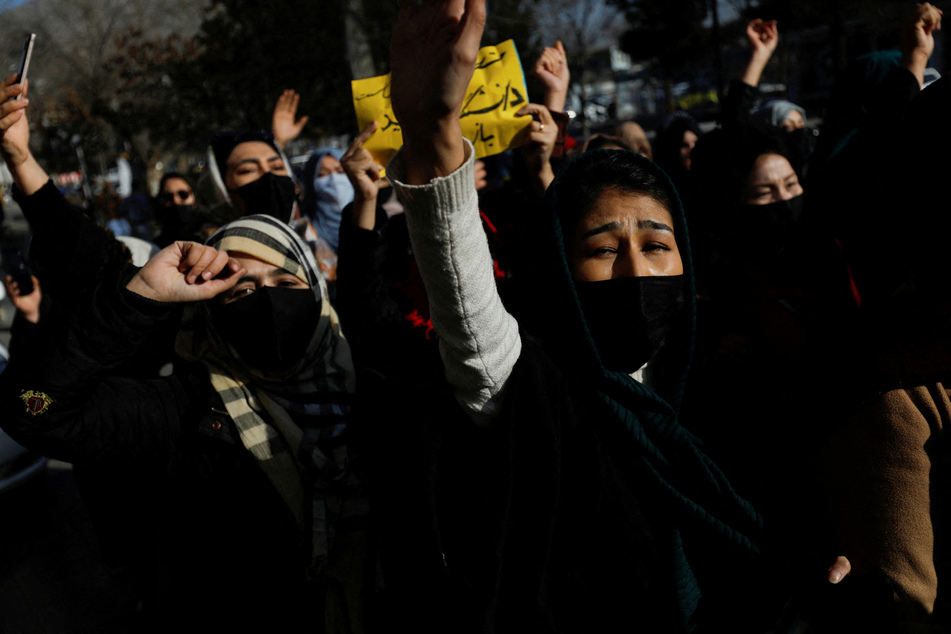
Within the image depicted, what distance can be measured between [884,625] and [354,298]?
151cm

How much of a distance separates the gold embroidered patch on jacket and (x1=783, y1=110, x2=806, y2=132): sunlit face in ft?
13.3

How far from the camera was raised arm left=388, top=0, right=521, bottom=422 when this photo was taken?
3.26 ft

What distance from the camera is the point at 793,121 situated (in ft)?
14.2

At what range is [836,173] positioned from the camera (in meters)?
2.19

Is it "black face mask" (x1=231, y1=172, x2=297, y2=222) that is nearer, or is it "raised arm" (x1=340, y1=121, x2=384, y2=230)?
"raised arm" (x1=340, y1=121, x2=384, y2=230)

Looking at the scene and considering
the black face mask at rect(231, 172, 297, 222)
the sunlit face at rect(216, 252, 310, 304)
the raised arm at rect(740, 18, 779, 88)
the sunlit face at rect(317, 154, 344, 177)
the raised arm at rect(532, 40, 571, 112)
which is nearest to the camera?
the sunlit face at rect(216, 252, 310, 304)

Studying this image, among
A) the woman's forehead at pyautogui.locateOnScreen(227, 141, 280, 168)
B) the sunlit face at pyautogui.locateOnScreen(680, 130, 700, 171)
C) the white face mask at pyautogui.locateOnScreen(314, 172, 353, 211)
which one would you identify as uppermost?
the woman's forehead at pyautogui.locateOnScreen(227, 141, 280, 168)

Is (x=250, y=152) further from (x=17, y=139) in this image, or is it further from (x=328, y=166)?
(x=17, y=139)

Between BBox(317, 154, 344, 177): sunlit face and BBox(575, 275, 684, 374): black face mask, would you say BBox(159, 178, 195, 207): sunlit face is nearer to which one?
BBox(317, 154, 344, 177): sunlit face

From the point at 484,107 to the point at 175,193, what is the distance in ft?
10.5

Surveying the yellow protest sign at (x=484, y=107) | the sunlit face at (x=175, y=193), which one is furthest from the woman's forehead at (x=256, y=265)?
the sunlit face at (x=175, y=193)

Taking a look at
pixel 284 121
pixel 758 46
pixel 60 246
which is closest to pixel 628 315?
pixel 60 246

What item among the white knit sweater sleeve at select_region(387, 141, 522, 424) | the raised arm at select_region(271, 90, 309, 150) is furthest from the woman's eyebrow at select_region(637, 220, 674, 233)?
the raised arm at select_region(271, 90, 309, 150)

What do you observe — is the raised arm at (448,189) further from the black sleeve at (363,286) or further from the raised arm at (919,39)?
the raised arm at (919,39)
